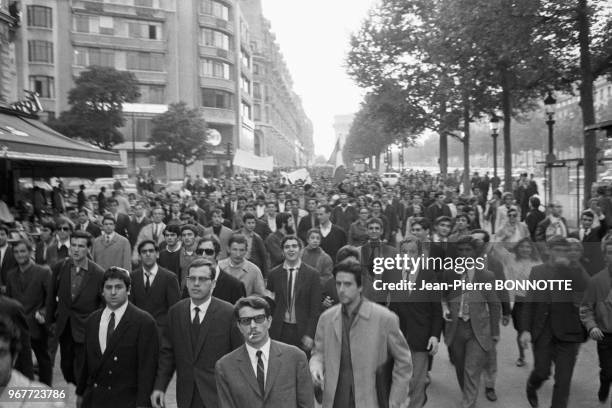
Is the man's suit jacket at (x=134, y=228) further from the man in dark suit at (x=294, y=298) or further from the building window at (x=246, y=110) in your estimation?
the building window at (x=246, y=110)

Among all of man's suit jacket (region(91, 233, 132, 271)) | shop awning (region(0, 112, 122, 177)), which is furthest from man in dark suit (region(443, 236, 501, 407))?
shop awning (region(0, 112, 122, 177))

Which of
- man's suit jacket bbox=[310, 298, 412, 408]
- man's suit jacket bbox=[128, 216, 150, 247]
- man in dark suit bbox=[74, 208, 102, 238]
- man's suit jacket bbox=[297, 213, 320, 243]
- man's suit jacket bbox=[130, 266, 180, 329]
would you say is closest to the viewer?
man's suit jacket bbox=[310, 298, 412, 408]

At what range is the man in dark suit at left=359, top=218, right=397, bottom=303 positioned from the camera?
6738 mm

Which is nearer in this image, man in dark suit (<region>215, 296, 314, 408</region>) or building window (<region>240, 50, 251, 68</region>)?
man in dark suit (<region>215, 296, 314, 408</region>)

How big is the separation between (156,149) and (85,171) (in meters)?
28.7

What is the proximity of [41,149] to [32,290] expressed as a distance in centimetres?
1108

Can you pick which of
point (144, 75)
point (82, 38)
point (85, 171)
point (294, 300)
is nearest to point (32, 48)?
point (82, 38)

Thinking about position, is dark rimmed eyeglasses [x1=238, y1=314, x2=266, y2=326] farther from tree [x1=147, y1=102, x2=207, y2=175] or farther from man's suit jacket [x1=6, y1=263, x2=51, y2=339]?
tree [x1=147, y1=102, x2=207, y2=175]

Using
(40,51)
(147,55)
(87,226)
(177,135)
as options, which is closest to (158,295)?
(87,226)

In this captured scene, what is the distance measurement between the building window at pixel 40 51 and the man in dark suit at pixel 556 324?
2301 inches

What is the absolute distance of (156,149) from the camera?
54625mm

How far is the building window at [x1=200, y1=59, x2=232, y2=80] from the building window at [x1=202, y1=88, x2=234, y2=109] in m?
1.70

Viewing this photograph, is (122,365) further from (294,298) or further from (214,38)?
(214,38)

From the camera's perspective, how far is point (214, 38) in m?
71.1
